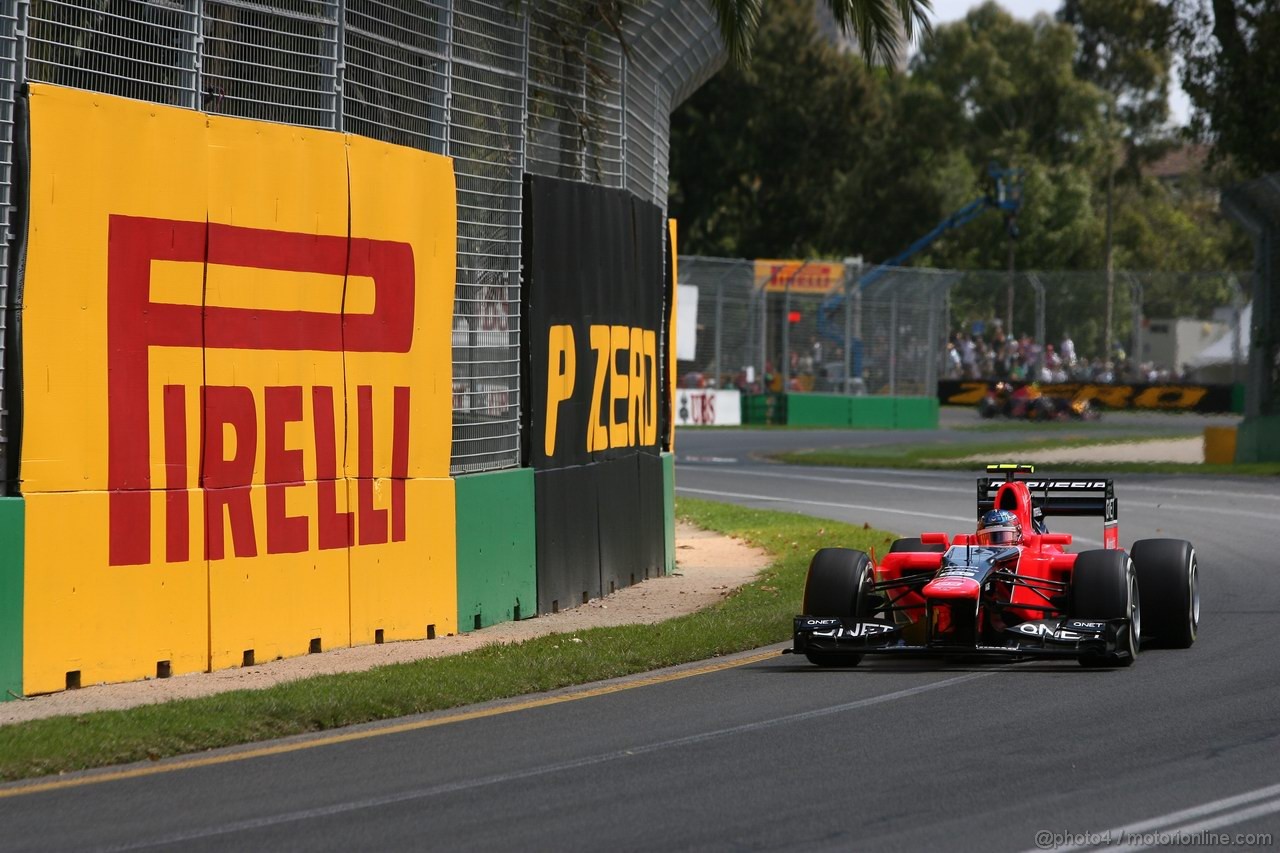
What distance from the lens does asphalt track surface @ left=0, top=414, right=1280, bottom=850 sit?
611 cm

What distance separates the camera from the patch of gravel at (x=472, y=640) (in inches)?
361

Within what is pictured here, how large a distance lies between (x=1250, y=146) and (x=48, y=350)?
95.3 feet

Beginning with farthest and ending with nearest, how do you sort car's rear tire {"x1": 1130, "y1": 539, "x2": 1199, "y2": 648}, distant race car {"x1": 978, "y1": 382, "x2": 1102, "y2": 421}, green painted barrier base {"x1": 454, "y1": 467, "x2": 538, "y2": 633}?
distant race car {"x1": 978, "y1": 382, "x2": 1102, "y2": 421}, green painted barrier base {"x1": 454, "y1": 467, "x2": 538, "y2": 633}, car's rear tire {"x1": 1130, "y1": 539, "x2": 1199, "y2": 648}

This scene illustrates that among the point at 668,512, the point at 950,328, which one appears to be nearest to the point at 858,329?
the point at 950,328

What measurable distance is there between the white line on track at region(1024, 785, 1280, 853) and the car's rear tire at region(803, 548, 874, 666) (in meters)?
3.74

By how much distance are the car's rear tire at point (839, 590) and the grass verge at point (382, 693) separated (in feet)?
2.66

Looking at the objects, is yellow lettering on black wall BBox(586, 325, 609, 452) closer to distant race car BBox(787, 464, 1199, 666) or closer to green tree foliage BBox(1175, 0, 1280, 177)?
distant race car BBox(787, 464, 1199, 666)

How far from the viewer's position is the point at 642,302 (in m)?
16.0

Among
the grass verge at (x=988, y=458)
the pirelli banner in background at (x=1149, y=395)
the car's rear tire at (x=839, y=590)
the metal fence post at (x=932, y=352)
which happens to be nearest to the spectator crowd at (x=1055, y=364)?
the pirelli banner in background at (x=1149, y=395)

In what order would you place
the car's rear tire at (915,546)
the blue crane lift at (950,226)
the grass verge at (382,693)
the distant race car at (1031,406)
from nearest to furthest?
the grass verge at (382,693) → the car's rear tire at (915,546) → the blue crane lift at (950,226) → the distant race car at (1031,406)

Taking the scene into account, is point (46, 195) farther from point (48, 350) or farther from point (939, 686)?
point (939, 686)

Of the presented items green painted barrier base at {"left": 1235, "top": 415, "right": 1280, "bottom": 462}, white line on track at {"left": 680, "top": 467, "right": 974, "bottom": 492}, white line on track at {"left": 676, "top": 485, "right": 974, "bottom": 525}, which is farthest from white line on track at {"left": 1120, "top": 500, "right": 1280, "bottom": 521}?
green painted barrier base at {"left": 1235, "top": 415, "right": 1280, "bottom": 462}

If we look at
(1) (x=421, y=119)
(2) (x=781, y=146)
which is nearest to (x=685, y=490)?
(1) (x=421, y=119)

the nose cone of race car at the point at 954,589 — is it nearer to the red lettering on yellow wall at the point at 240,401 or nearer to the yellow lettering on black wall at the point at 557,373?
the red lettering on yellow wall at the point at 240,401
